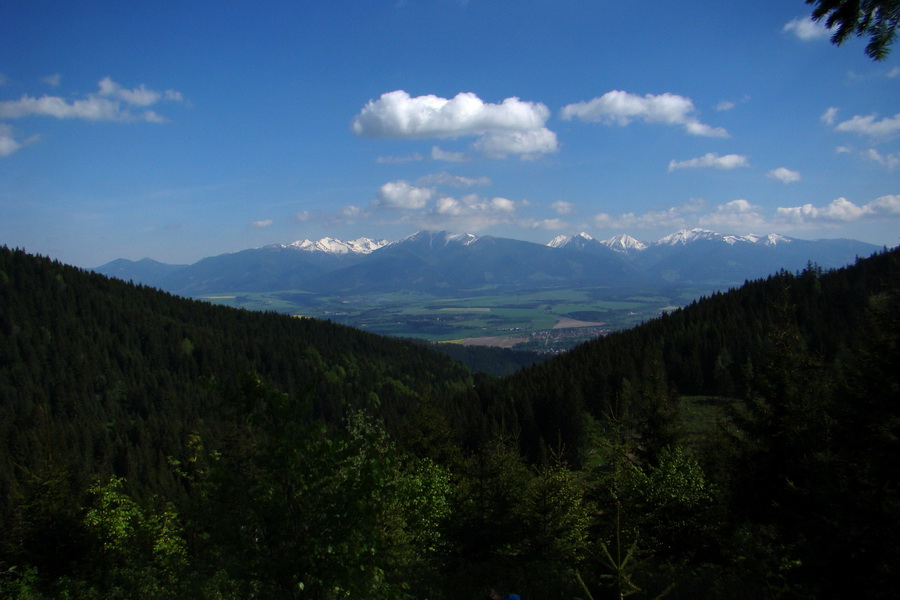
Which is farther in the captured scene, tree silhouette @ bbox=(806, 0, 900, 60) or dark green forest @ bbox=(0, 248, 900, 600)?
dark green forest @ bbox=(0, 248, 900, 600)

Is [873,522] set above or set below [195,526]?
below

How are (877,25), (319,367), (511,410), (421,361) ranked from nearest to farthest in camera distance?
(877,25)
(511,410)
(319,367)
(421,361)

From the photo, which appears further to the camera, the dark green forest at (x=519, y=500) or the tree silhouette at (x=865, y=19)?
the dark green forest at (x=519, y=500)

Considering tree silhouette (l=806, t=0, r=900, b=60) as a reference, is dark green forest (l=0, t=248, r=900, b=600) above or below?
below

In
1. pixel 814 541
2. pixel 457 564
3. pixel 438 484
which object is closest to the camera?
pixel 814 541

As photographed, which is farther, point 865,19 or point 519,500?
point 519,500

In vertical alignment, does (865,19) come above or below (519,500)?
above

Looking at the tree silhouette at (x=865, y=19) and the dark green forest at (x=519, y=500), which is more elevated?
the tree silhouette at (x=865, y=19)

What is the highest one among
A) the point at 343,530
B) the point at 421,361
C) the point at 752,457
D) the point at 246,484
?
the point at 246,484

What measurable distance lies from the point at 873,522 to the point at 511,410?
55.8m

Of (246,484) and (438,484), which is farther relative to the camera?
(438,484)

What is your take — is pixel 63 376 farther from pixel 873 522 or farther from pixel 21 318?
pixel 873 522

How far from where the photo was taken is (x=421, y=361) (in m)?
151

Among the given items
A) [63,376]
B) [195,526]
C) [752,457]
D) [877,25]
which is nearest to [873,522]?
[752,457]
